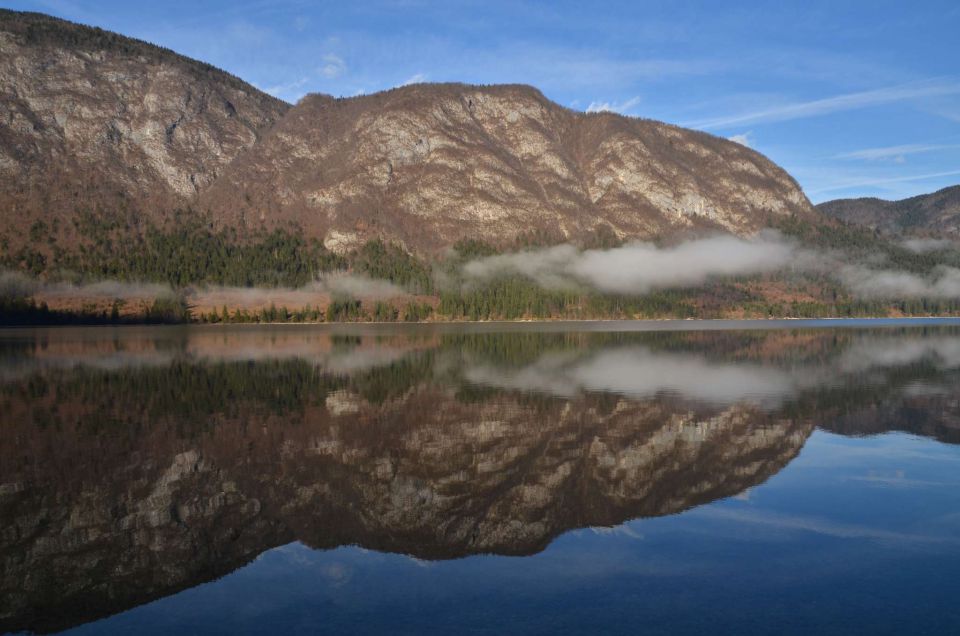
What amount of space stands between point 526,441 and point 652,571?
1423cm

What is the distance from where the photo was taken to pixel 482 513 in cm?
2162

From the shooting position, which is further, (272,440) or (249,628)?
(272,440)

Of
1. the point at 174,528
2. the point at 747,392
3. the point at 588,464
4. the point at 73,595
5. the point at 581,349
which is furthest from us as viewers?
the point at 581,349

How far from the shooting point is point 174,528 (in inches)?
810

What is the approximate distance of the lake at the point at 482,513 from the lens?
15.1 metres

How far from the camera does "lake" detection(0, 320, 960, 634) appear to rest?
49.4ft

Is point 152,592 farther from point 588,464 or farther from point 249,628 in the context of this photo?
point 588,464

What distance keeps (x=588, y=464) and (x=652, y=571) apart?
32.4ft

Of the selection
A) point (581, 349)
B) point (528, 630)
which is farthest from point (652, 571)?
point (581, 349)

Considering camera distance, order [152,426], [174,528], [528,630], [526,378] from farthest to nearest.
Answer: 1. [526,378]
2. [152,426]
3. [174,528]
4. [528,630]

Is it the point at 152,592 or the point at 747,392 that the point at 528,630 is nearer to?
the point at 152,592

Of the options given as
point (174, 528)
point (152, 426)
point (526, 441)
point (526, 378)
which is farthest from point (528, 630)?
point (526, 378)

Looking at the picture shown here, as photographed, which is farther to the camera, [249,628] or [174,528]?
[174,528]

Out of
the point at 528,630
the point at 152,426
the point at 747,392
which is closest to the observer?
the point at 528,630
